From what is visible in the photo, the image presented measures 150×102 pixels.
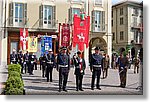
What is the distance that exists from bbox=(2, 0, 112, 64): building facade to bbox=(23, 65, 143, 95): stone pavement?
51cm

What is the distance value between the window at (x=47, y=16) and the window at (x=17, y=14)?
0.34 metres

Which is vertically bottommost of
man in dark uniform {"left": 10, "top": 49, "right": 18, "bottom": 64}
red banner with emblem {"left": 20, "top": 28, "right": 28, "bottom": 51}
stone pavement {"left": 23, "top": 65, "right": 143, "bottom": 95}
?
stone pavement {"left": 23, "top": 65, "right": 143, "bottom": 95}

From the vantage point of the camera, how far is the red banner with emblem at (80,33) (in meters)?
5.50

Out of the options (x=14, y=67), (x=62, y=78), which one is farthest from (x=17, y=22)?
(x=62, y=78)

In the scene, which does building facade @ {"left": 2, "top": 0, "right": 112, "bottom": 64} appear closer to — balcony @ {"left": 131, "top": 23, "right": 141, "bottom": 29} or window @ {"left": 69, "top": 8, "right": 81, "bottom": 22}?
window @ {"left": 69, "top": 8, "right": 81, "bottom": 22}

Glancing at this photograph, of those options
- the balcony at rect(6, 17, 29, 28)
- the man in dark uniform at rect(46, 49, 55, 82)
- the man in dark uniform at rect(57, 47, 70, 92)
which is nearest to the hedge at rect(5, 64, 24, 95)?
the man in dark uniform at rect(57, 47, 70, 92)

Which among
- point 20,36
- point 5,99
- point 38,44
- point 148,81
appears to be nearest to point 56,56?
point 38,44

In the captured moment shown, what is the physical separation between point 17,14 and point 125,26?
2.37 meters

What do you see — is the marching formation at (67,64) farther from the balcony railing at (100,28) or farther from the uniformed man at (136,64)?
the balcony railing at (100,28)

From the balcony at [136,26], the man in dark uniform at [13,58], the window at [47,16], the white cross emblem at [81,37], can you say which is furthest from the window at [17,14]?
the balcony at [136,26]

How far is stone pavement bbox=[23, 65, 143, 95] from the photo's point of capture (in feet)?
16.8

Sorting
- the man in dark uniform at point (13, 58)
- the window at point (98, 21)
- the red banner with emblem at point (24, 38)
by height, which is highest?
the window at point (98, 21)

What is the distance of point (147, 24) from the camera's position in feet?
18.0

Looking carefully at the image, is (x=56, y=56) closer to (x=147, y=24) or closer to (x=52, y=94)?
(x=52, y=94)
